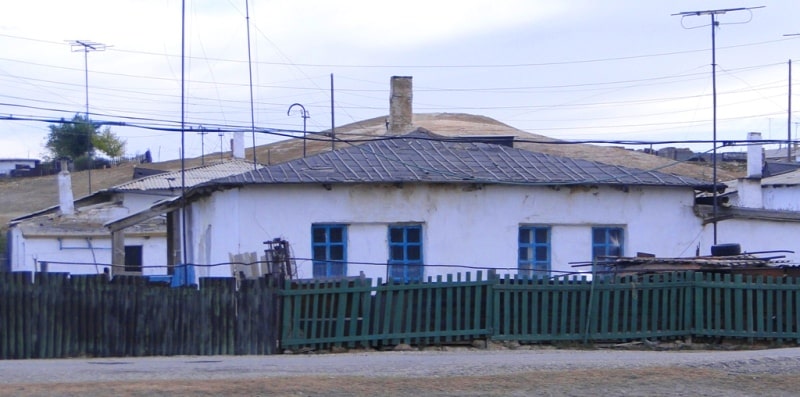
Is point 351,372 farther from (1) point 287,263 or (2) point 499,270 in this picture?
(2) point 499,270

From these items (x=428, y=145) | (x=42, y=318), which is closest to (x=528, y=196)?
(x=428, y=145)

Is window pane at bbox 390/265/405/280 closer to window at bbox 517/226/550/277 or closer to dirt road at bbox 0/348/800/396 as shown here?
window at bbox 517/226/550/277

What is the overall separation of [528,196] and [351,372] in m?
10.7

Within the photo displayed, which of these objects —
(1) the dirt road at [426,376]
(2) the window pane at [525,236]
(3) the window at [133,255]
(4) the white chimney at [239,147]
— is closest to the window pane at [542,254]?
(2) the window pane at [525,236]

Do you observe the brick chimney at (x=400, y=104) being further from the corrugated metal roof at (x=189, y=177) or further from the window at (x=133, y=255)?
the window at (x=133, y=255)

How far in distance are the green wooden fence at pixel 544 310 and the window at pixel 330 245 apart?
414 cm

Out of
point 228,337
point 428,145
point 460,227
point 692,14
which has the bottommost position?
point 228,337

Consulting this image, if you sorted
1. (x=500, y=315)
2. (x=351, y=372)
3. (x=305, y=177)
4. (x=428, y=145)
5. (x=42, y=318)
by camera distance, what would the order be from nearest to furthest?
1. (x=351, y=372)
2. (x=42, y=318)
3. (x=500, y=315)
4. (x=305, y=177)
5. (x=428, y=145)

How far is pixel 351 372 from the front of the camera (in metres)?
13.0

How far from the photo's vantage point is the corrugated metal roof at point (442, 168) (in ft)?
72.3

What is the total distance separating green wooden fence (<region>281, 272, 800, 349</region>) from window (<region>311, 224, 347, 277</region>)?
4136 millimetres

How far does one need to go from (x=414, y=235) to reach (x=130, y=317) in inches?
278

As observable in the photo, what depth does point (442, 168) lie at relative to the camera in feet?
75.9

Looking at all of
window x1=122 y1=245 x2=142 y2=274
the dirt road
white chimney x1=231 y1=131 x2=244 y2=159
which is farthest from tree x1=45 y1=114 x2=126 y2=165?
the dirt road
